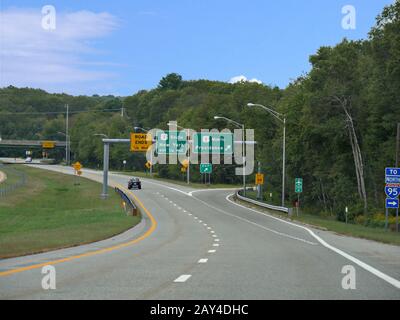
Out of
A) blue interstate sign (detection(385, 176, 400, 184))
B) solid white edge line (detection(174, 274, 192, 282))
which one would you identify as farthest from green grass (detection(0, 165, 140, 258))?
blue interstate sign (detection(385, 176, 400, 184))

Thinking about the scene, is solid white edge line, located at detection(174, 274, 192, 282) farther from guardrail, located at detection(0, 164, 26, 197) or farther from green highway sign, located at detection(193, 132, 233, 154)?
guardrail, located at detection(0, 164, 26, 197)

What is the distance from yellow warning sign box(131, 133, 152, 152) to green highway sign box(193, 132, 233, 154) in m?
5.41

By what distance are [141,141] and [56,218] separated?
19.8 meters

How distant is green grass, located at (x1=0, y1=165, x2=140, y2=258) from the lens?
25547mm

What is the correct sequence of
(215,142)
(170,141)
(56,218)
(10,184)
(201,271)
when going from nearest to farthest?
(201,271) → (56,218) → (170,141) → (215,142) → (10,184)

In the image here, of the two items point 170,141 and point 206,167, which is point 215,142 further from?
point 206,167

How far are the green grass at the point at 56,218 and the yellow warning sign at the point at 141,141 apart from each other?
17.8 ft

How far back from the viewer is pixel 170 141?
6638 cm

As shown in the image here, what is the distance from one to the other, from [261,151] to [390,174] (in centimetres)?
5952

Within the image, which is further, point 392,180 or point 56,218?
point 56,218

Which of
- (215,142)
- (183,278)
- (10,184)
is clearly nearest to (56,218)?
(215,142)

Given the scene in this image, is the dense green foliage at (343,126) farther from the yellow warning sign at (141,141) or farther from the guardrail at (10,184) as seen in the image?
the guardrail at (10,184)

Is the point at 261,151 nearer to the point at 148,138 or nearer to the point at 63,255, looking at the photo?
the point at 148,138

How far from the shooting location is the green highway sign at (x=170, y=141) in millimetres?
65625
